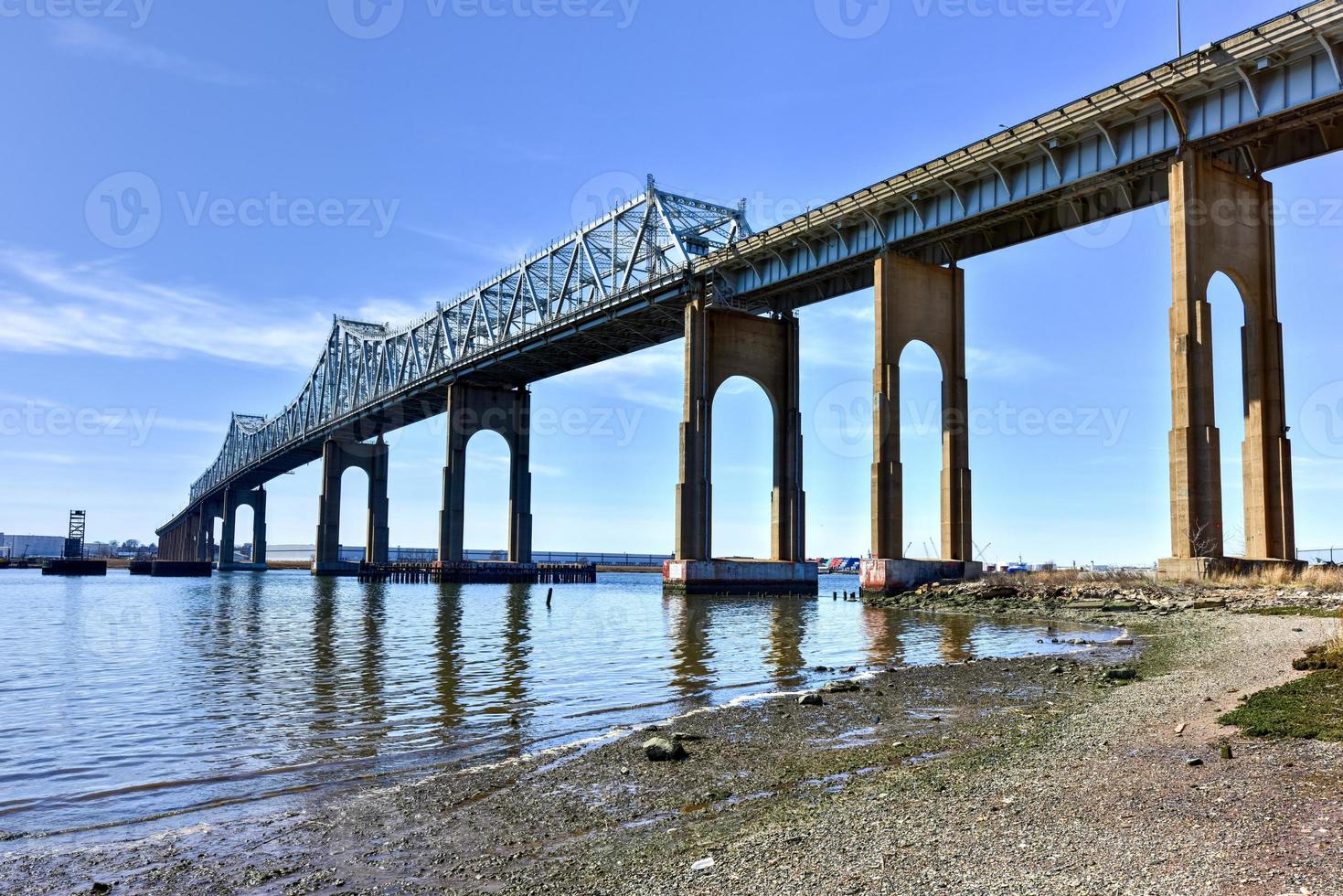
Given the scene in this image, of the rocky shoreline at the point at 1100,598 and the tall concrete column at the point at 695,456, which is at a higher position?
the tall concrete column at the point at 695,456

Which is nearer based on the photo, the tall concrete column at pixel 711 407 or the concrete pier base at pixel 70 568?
the tall concrete column at pixel 711 407

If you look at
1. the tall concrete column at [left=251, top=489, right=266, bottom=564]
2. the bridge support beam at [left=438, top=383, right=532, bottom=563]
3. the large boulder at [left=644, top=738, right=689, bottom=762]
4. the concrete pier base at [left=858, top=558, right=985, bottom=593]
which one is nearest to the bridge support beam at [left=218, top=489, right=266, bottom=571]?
the tall concrete column at [left=251, top=489, right=266, bottom=564]

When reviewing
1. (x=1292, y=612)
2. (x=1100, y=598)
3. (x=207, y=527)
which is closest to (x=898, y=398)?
(x=1100, y=598)

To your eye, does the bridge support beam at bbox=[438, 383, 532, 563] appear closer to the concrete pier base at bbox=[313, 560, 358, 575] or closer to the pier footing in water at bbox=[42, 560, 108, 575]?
the concrete pier base at bbox=[313, 560, 358, 575]

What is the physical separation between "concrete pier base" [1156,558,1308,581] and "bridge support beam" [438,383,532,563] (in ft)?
244

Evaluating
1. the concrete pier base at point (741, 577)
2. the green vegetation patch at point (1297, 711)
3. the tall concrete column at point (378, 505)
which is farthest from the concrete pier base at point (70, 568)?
the green vegetation patch at point (1297, 711)

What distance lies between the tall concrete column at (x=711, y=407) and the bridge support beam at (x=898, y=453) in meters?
13.8

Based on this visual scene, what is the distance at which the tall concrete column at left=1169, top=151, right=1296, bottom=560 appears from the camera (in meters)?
34.9

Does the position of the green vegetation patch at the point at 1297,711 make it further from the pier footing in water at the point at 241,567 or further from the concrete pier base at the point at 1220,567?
the pier footing in water at the point at 241,567

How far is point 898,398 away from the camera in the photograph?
1975 inches

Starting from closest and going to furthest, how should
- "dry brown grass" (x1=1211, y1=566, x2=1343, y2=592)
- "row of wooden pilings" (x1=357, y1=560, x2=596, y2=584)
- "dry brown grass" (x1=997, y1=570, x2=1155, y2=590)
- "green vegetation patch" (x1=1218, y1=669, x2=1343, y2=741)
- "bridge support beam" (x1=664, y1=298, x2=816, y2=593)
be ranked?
"green vegetation patch" (x1=1218, y1=669, x2=1343, y2=741), "dry brown grass" (x1=1211, y1=566, x2=1343, y2=592), "dry brown grass" (x1=997, y1=570, x2=1155, y2=590), "bridge support beam" (x1=664, y1=298, x2=816, y2=593), "row of wooden pilings" (x1=357, y1=560, x2=596, y2=584)

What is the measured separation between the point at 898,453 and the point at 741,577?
1649 cm

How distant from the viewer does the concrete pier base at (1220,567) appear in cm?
3412

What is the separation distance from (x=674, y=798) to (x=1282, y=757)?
5478mm
